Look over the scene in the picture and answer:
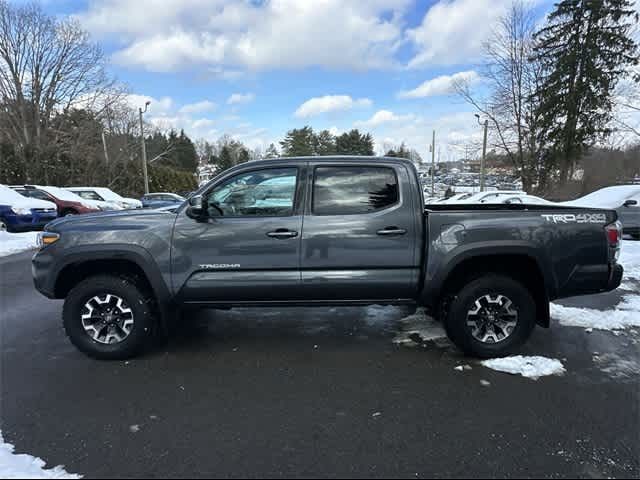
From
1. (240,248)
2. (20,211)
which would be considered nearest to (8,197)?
(20,211)

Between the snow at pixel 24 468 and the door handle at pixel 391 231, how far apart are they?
2.67m

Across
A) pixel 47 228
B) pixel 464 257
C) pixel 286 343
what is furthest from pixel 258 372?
pixel 47 228

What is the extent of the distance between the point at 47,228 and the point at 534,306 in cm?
460

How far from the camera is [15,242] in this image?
10.2 m

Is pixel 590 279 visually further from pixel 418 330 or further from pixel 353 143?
pixel 353 143

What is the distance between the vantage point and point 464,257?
10.9 ft

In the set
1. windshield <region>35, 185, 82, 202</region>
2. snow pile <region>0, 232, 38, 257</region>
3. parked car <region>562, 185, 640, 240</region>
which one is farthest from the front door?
windshield <region>35, 185, 82, 202</region>

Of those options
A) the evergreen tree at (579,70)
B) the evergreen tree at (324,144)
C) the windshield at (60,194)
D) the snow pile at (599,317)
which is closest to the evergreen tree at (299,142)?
the evergreen tree at (324,144)

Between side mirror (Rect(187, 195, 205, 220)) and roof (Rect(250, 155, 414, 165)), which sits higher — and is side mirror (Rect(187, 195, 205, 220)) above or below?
below

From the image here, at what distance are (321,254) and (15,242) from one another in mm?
10823

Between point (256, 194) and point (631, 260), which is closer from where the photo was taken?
point (256, 194)

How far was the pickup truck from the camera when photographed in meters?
3.34

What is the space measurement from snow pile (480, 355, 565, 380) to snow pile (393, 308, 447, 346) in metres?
0.68

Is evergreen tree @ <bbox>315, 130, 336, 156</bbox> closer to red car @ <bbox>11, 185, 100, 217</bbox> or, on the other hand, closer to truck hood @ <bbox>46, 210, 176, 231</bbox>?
red car @ <bbox>11, 185, 100, 217</bbox>
